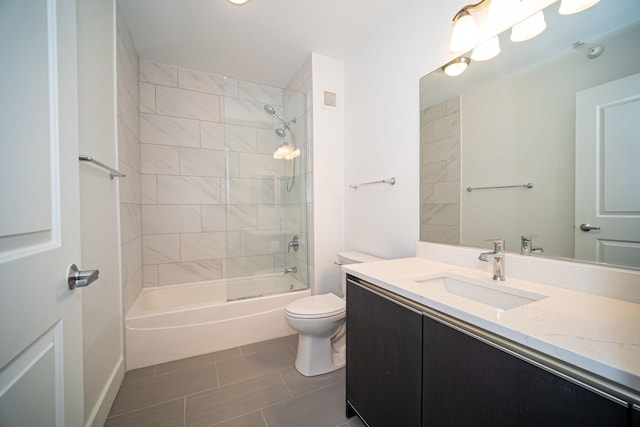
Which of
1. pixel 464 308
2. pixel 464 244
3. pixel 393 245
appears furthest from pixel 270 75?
pixel 464 308

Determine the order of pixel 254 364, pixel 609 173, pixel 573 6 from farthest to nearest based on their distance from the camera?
pixel 254 364
pixel 573 6
pixel 609 173

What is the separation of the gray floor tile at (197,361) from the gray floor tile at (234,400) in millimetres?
334

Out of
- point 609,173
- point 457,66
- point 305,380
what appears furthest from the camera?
point 305,380

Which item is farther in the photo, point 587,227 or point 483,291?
point 483,291

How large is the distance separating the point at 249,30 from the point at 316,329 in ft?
7.60

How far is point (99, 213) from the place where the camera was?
1.28 m

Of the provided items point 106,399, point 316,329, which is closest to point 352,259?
point 316,329

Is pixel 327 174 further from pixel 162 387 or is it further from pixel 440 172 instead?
pixel 162 387

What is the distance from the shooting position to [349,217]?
2322 mm

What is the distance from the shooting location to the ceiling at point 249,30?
172cm

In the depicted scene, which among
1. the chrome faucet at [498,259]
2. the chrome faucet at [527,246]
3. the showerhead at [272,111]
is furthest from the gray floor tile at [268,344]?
the showerhead at [272,111]

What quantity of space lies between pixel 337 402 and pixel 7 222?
5.17ft

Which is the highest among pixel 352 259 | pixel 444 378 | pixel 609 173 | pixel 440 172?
pixel 440 172

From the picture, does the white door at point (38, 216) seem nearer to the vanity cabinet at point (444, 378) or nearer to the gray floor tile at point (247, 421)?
the gray floor tile at point (247, 421)
